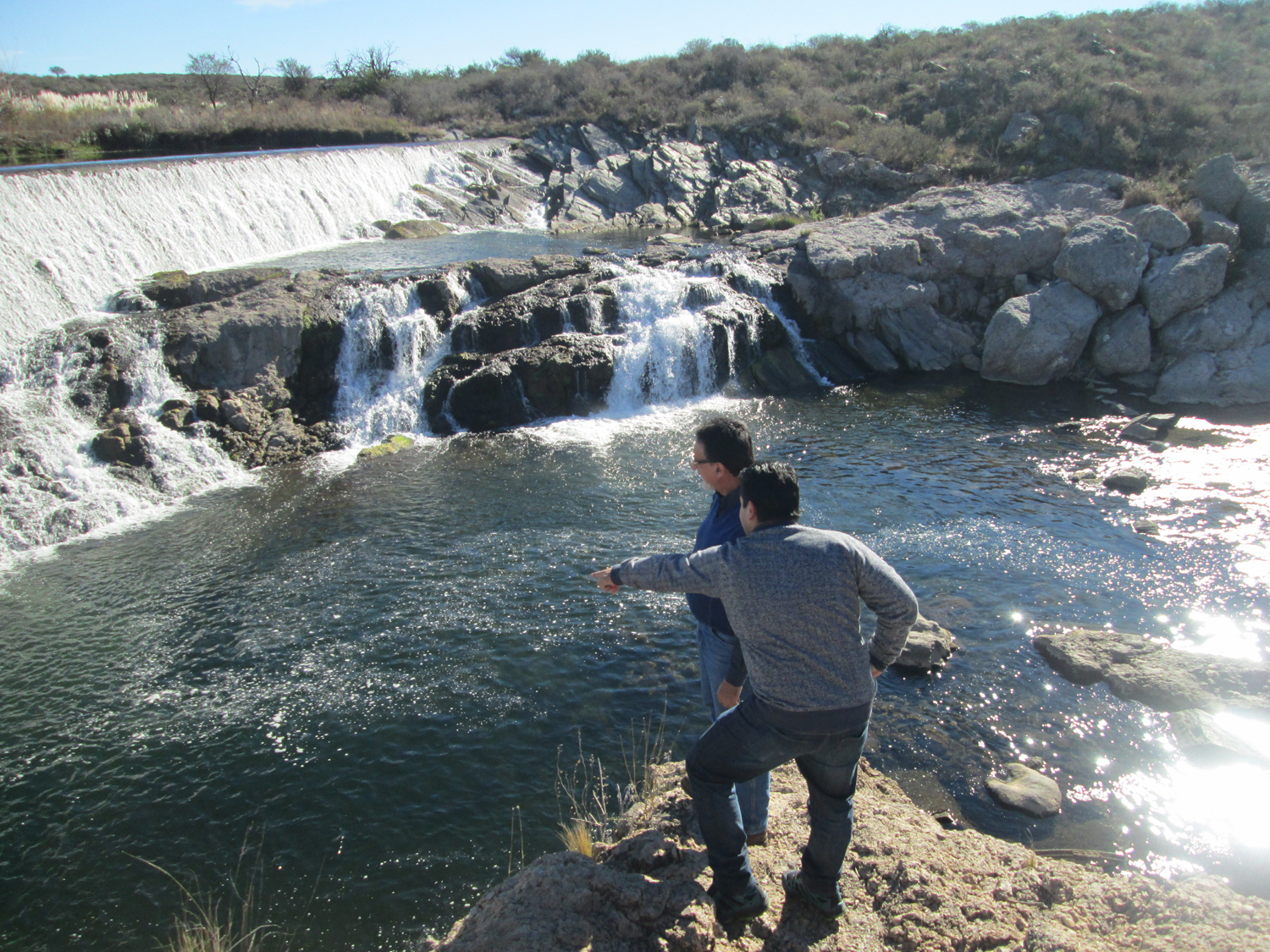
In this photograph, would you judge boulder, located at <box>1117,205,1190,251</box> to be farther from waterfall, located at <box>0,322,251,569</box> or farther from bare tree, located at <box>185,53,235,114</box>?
bare tree, located at <box>185,53,235,114</box>

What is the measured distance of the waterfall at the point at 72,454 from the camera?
11.8 metres

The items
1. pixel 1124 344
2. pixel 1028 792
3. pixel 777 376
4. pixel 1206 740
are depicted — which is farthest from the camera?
pixel 777 376

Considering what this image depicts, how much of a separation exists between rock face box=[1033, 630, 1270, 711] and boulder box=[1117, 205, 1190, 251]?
1520cm

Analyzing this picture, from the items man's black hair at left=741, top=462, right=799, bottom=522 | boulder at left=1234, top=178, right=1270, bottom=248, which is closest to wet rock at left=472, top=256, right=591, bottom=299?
boulder at left=1234, top=178, right=1270, bottom=248

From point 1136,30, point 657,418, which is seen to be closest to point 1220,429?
point 657,418

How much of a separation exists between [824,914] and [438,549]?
793 cm

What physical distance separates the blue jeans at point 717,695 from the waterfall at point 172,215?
1634cm

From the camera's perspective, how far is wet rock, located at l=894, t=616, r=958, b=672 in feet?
24.7

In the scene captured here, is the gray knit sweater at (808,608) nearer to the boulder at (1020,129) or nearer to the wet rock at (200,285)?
the wet rock at (200,285)

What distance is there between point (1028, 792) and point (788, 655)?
403 centimetres

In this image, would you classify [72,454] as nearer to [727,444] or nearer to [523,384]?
[523,384]

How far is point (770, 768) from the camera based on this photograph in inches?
136

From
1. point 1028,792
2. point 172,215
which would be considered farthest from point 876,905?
point 172,215

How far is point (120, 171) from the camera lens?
19562 millimetres
